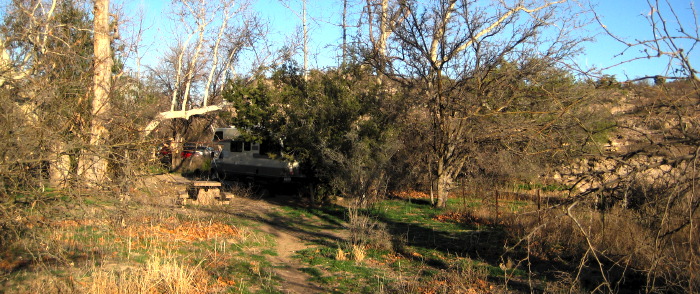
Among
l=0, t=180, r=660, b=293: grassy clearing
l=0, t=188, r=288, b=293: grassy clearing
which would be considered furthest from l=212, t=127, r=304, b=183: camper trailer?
l=0, t=188, r=288, b=293: grassy clearing

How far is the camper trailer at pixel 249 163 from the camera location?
22.1 m

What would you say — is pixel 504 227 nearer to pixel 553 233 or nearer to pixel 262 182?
pixel 553 233

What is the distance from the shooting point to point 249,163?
24094 mm

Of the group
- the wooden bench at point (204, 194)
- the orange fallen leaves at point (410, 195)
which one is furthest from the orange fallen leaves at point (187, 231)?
the orange fallen leaves at point (410, 195)

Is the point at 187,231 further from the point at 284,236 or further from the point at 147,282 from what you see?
the point at 147,282

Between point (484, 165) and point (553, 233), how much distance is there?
314 inches

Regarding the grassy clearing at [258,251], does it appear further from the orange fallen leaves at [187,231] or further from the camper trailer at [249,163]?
the camper trailer at [249,163]

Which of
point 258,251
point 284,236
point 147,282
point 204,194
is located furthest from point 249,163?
point 147,282

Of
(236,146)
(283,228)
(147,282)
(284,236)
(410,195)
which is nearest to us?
(147,282)

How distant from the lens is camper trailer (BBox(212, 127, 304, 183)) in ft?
72.6

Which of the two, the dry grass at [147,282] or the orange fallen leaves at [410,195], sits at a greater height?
the orange fallen leaves at [410,195]

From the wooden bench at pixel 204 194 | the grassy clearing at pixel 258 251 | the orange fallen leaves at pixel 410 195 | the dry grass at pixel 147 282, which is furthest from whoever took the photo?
the orange fallen leaves at pixel 410 195

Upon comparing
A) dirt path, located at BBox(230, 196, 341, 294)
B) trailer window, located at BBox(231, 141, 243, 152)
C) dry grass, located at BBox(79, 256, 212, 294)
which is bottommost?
dirt path, located at BBox(230, 196, 341, 294)

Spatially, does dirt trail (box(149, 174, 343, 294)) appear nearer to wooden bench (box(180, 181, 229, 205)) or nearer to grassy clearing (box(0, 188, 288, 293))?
grassy clearing (box(0, 188, 288, 293))
